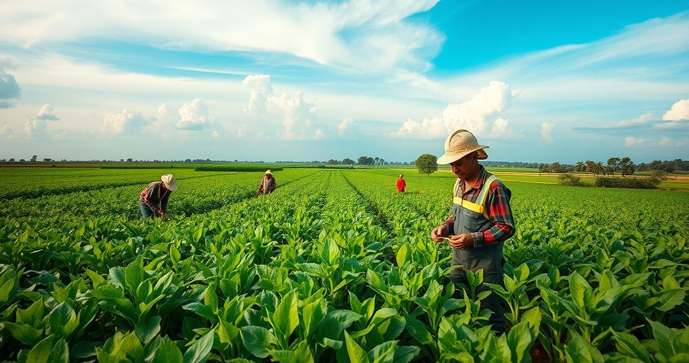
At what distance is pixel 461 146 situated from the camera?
3.29 metres

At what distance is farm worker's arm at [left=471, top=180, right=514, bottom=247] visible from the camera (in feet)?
10.3

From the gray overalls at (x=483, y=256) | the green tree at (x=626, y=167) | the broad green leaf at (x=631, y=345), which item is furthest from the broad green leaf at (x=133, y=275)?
the green tree at (x=626, y=167)

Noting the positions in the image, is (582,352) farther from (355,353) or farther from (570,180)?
(570,180)

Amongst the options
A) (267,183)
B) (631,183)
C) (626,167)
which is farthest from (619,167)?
(267,183)

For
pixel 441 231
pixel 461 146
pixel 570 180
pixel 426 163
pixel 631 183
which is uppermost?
pixel 426 163

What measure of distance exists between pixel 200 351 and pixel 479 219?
3.01m

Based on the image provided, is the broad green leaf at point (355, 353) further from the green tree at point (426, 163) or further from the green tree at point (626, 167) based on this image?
the green tree at point (626, 167)

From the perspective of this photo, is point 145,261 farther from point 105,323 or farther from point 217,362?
point 217,362

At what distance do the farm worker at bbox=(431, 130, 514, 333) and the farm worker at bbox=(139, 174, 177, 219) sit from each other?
8.03 meters

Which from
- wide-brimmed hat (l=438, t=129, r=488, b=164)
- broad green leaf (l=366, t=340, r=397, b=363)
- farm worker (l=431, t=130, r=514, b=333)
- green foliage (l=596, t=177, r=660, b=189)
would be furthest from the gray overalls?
green foliage (l=596, t=177, r=660, b=189)

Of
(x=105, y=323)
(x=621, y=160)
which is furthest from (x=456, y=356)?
(x=621, y=160)

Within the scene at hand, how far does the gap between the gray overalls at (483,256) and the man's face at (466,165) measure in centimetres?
22

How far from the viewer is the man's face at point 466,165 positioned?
11.0ft

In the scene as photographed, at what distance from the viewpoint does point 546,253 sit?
4.53 metres
